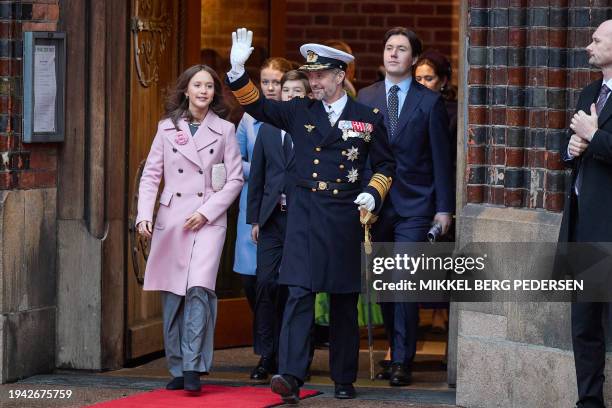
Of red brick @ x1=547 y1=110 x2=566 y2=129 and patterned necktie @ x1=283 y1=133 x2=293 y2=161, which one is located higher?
red brick @ x1=547 y1=110 x2=566 y2=129

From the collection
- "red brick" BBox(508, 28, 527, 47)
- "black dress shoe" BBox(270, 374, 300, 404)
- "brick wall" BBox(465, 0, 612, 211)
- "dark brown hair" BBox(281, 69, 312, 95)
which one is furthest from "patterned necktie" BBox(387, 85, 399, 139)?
"black dress shoe" BBox(270, 374, 300, 404)

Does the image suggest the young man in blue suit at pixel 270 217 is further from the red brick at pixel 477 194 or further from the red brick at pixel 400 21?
the red brick at pixel 400 21

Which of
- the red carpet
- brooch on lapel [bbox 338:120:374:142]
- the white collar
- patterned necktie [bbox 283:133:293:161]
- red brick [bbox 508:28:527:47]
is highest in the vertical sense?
red brick [bbox 508:28:527:47]

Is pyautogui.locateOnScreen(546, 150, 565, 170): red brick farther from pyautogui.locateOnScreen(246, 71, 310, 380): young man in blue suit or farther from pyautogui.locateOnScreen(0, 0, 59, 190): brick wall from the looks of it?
pyautogui.locateOnScreen(0, 0, 59, 190): brick wall

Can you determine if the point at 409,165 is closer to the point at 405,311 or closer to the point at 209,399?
the point at 405,311

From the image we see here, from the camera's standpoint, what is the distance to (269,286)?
31.3ft

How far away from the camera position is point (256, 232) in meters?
9.66

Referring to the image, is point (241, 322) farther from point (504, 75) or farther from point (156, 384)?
point (504, 75)

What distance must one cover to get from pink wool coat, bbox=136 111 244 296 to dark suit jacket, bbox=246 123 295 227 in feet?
1.47

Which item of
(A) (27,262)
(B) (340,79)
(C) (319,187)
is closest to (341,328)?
(C) (319,187)

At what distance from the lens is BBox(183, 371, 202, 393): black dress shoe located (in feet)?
29.3

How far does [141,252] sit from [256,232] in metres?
1.03

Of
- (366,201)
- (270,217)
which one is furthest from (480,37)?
(270,217)

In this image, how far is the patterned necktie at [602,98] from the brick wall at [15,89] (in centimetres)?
335
